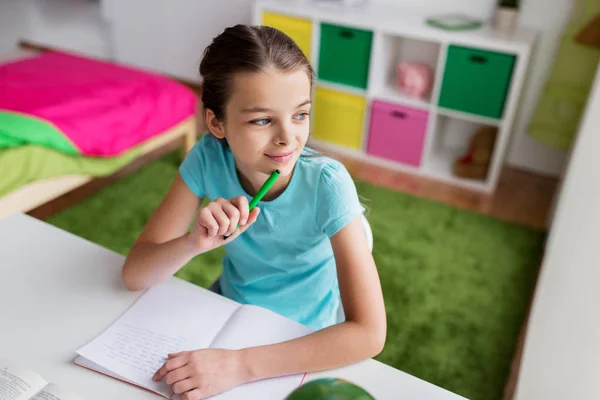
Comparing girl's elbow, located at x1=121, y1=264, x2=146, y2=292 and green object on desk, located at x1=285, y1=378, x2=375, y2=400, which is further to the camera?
girl's elbow, located at x1=121, y1=264, x2=146, y2=292

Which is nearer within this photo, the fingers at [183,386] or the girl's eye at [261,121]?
the fingers at [183,386]

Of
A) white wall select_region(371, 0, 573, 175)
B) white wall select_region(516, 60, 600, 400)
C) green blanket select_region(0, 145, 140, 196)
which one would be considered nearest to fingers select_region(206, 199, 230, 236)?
white wall select_region(516, 60, 600, 400)

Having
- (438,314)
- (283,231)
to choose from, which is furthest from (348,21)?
(283,231)

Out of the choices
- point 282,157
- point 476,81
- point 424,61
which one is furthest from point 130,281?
point 424,61

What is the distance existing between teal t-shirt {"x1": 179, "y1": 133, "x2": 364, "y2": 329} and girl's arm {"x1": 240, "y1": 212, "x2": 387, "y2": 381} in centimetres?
4

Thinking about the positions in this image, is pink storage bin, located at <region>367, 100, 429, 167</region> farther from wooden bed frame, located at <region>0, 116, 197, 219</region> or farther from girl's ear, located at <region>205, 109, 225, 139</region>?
girl's ear, located at <region>205, 109, 225, 139</region>

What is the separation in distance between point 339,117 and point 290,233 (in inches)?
75.8

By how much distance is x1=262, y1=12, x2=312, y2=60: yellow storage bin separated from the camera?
270cm

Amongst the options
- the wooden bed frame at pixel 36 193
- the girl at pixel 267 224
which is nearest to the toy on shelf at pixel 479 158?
the wooden bed frame at pixel 36 193

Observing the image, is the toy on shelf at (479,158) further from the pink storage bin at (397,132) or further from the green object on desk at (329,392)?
the green object on desk at (329,392)

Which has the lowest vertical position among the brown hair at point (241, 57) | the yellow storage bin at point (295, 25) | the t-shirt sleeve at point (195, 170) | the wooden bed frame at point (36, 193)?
the wooden bed frame at point (36, 193)

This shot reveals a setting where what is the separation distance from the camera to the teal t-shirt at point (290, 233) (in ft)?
3.04

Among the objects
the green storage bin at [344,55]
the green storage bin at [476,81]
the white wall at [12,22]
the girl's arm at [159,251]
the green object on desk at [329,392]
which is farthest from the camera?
the white wall at [12,22]

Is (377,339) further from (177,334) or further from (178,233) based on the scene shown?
(178,233)
